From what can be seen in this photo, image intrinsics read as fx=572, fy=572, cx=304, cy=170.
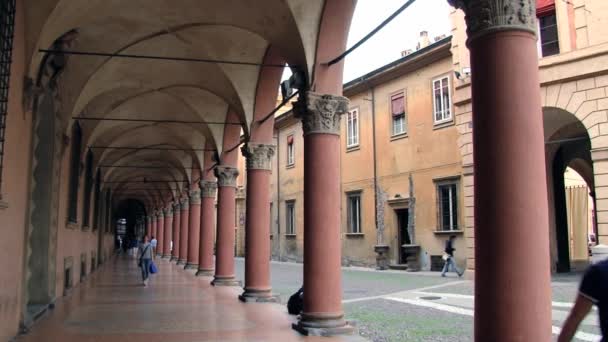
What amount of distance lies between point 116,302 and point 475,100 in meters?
9.45

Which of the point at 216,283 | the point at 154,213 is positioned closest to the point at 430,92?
the point at 216,283

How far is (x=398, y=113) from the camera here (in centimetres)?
2200

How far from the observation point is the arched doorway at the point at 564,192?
658 inches

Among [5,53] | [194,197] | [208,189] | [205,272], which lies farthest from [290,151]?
[5,53]

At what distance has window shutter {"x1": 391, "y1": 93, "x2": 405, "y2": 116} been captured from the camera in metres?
21.8

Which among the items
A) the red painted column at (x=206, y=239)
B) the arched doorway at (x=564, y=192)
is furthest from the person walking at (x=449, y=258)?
the red painted column at (x=206, y=239)

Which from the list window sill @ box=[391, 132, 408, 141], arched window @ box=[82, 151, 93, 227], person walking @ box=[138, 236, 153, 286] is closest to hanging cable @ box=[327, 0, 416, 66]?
person walking @ box=[138, 236, 153, 286]

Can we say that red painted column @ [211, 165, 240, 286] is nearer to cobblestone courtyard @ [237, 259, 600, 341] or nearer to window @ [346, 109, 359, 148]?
cobblestone courtyard @ [237, 259, 600, 341]

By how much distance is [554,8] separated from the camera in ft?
49.8

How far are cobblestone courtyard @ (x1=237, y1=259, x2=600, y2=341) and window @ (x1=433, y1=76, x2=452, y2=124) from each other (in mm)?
5489

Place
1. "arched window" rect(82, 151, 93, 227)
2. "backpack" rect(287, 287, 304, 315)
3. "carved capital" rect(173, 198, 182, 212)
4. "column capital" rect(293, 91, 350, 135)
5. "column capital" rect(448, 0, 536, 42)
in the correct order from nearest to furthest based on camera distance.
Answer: "column capital" rect(448, 0, 536, 42) → "column capital" rect(293, 91, 350, 135) → "backpack" rect(287, 287, 304, 315) → "arched window" rect(82, 151, 93, 227) → "carved capital" rect(173, 198, 182, 212)

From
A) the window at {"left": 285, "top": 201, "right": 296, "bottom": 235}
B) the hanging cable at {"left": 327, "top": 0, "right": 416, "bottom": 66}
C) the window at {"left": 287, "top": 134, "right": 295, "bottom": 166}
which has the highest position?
the window at {"left": 287, "top": 134, "right": 295, "bottom": 166}

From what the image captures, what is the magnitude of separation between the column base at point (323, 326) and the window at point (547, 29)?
1105 centimetres

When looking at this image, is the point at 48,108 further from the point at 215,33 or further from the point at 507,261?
the point at 507,261
